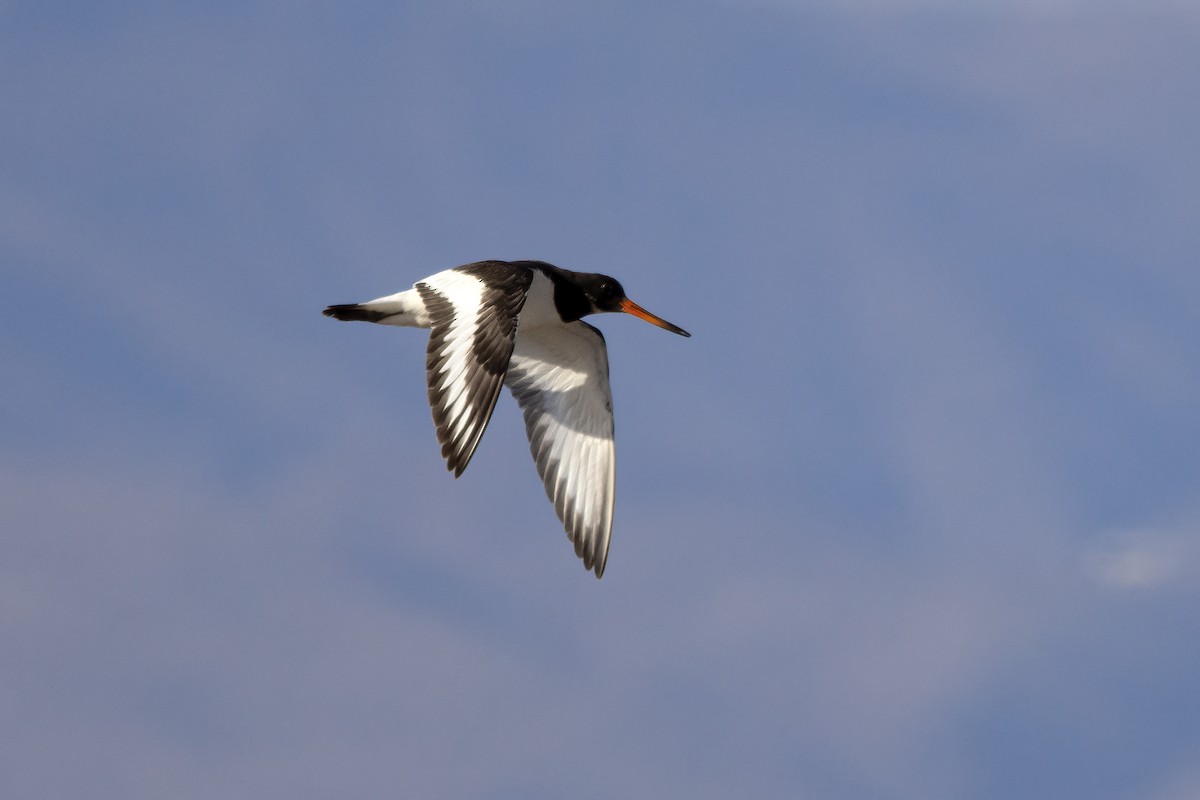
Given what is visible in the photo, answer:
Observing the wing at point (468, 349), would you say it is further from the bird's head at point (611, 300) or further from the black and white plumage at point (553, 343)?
the bird's head at point (611, 300)

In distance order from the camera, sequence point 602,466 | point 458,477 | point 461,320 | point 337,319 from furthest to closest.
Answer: point 602,466 < point 337,319 < point 461,320 < point 458,477

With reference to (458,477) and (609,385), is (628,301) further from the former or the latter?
(458,477)

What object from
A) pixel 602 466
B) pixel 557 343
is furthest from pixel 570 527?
pixel 557 343

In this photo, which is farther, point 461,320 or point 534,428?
point 534,428

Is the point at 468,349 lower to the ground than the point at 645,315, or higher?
lower

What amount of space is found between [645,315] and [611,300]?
0.54 metres

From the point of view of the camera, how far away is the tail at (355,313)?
16.8 meters

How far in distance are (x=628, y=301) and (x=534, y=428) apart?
194cm

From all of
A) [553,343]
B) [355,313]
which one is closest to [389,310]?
[355,313]

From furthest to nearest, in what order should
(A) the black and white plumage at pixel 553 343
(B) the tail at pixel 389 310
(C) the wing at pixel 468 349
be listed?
1. (B) the tail at pixel 389 310
2. (A) the black and white plumage at pixel 553 343
3. (C) the wing at pixel 468 349

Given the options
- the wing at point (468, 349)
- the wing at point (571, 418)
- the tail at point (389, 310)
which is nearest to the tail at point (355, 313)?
the tail at point (389, 310)

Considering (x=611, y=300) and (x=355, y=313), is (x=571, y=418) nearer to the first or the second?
(x=611, y=300)

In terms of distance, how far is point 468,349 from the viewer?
14539mm

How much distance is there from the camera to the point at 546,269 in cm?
1761
